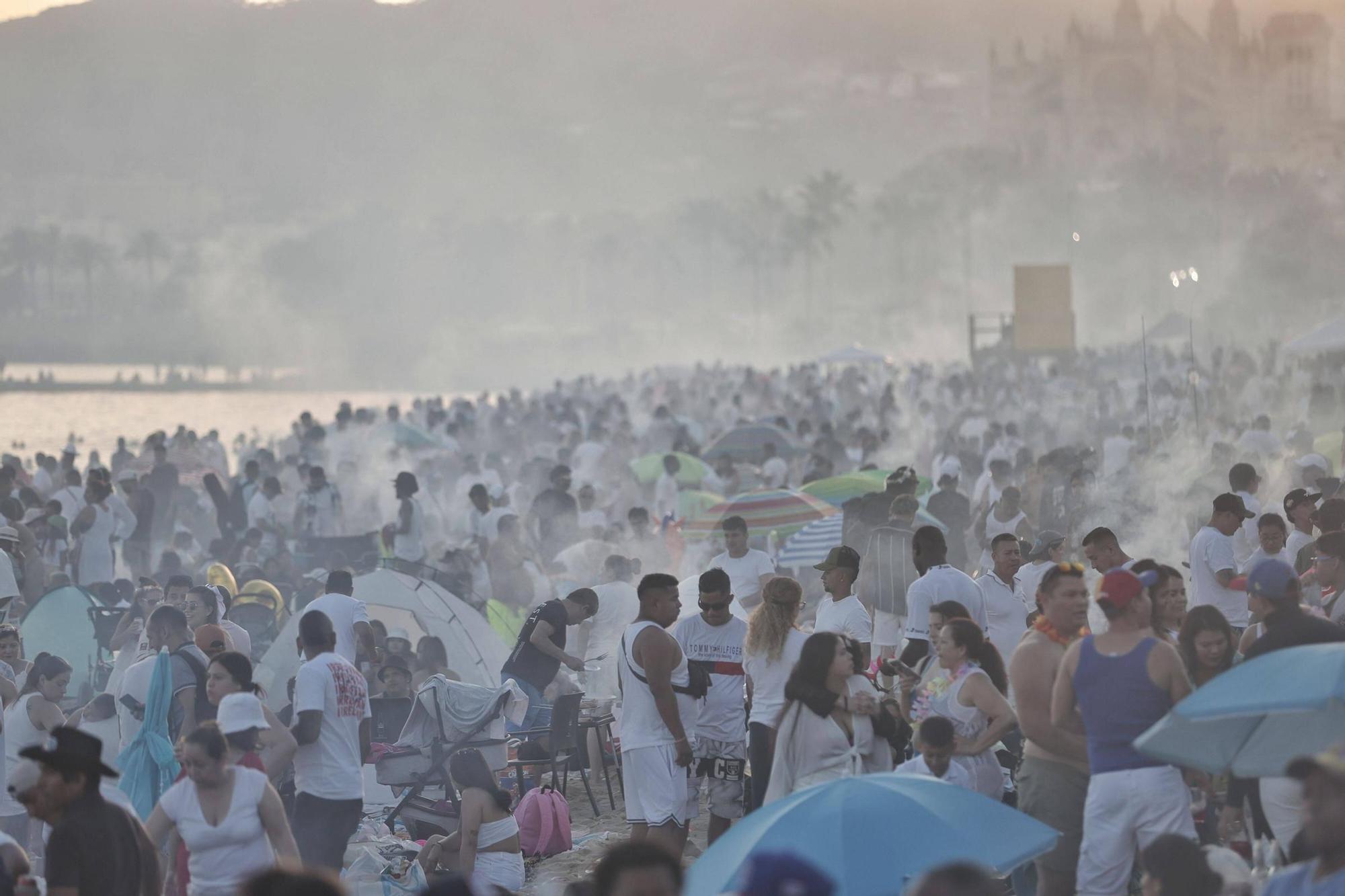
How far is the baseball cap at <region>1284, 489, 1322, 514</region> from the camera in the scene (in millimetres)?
9211

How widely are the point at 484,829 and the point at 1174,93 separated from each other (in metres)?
102

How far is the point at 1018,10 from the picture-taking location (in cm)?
12775

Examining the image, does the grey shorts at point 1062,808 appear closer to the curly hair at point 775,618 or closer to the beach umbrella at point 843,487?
the curly hair at point 775,618

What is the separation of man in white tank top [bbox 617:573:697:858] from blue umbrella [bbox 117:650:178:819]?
2.01 m

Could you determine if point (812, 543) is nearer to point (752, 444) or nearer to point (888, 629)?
point (888, 629)

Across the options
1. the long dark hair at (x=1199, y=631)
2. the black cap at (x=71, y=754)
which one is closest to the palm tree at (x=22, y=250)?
the black cap at (x=71, y=754)

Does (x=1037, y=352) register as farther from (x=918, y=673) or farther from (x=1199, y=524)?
(x=918, y=673)

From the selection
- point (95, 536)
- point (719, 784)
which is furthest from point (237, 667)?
point (95, 536)

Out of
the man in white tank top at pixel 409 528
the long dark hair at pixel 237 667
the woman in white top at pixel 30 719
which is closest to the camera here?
the long dark hair at pixel 237 667

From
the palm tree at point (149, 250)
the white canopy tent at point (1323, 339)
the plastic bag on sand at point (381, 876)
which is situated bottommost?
the plastic bag on sand at point (381, 876)

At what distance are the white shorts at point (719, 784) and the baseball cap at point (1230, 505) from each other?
2.98 m

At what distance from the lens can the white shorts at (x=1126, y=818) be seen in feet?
16.9

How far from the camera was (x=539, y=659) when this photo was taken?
8906mm

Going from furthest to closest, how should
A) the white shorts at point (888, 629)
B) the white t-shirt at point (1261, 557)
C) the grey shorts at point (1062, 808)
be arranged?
1. the white shorts at point (888, 629)
2. the white t-shirt at point (1261, 557)
3. the grey shorts at point (1062, 808)
